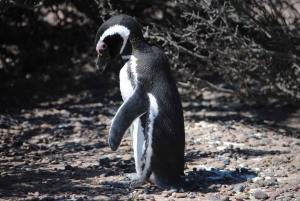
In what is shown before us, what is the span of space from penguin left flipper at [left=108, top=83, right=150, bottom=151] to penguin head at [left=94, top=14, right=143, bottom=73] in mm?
415

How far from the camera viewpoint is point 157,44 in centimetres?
579

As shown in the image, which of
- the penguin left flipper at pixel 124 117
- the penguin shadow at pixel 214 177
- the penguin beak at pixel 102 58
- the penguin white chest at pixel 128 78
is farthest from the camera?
the penguin beak at pixel 102 58

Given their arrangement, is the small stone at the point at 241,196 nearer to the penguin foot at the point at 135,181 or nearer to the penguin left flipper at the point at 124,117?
the penguin foot at the point at 135,181

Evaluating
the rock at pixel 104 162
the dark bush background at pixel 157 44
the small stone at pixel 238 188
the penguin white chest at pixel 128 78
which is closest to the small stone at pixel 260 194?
the small stone at pixel 238 188

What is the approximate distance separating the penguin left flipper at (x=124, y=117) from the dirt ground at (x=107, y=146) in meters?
0.39

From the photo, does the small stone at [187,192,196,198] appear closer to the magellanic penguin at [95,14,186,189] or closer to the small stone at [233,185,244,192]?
the magellanic penguin at [95,14,186,189]

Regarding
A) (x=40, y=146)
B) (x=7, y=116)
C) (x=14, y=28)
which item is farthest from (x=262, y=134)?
(x=14, y=28)

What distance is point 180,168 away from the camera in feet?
12.6

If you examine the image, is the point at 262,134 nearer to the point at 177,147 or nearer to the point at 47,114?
the point at 177,147

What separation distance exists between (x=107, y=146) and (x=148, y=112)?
1.38m

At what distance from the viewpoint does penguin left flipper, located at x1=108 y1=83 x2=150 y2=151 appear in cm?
360

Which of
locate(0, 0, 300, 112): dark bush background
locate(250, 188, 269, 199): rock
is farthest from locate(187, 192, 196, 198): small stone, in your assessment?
locate(0, 0, 300, 112): dark bush background

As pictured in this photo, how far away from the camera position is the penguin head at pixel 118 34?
12.5ft

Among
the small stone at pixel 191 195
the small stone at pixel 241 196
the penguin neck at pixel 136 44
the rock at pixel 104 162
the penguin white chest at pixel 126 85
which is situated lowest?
the small stone at pixel 241 196
